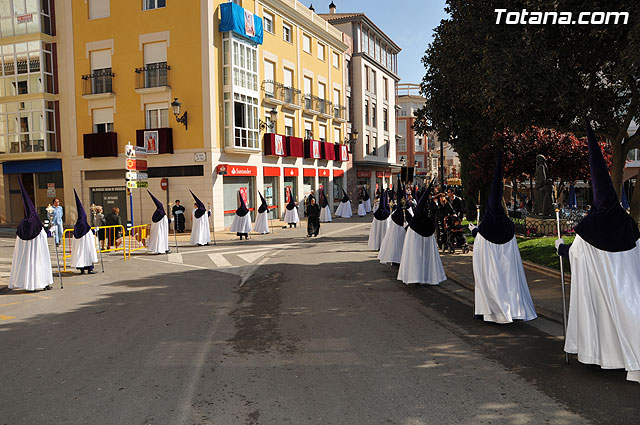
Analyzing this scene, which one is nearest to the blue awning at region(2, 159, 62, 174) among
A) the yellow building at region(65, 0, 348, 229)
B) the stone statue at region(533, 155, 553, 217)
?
the yellow building at region(65, 0, 348, 229)

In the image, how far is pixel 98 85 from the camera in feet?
90.5

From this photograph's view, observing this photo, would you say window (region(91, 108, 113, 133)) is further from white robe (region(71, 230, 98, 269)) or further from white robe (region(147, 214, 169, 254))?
white robe (region(71, 230, 98, 269))

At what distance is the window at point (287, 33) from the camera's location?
1286 inches

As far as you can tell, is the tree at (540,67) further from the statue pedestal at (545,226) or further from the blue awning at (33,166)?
the blue awning at (33,166)

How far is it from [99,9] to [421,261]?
25.2 meters

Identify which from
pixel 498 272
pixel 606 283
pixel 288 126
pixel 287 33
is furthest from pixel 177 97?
pixel 606 283

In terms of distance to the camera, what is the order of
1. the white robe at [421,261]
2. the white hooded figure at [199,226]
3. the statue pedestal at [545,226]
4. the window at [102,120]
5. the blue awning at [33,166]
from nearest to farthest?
1. the white robe at [421,261]
2. the statue pedestal at [545,226]
3. the white hooded figure at [199,226]
4. the window at [102,120]
5. the blue awning at [33,166]

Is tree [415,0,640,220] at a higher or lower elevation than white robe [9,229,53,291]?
higher

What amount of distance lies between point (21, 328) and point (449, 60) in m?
9.35

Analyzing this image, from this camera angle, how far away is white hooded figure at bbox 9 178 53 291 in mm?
10523

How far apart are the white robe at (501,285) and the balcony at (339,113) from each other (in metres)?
34.0

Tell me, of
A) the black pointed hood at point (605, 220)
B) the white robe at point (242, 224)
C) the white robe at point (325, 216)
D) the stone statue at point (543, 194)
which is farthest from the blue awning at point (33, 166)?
the black pointed hood at point (605, 220)

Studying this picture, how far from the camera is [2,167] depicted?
30234 millimetres

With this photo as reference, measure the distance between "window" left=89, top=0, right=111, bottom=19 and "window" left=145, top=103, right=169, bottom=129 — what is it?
564 cm
